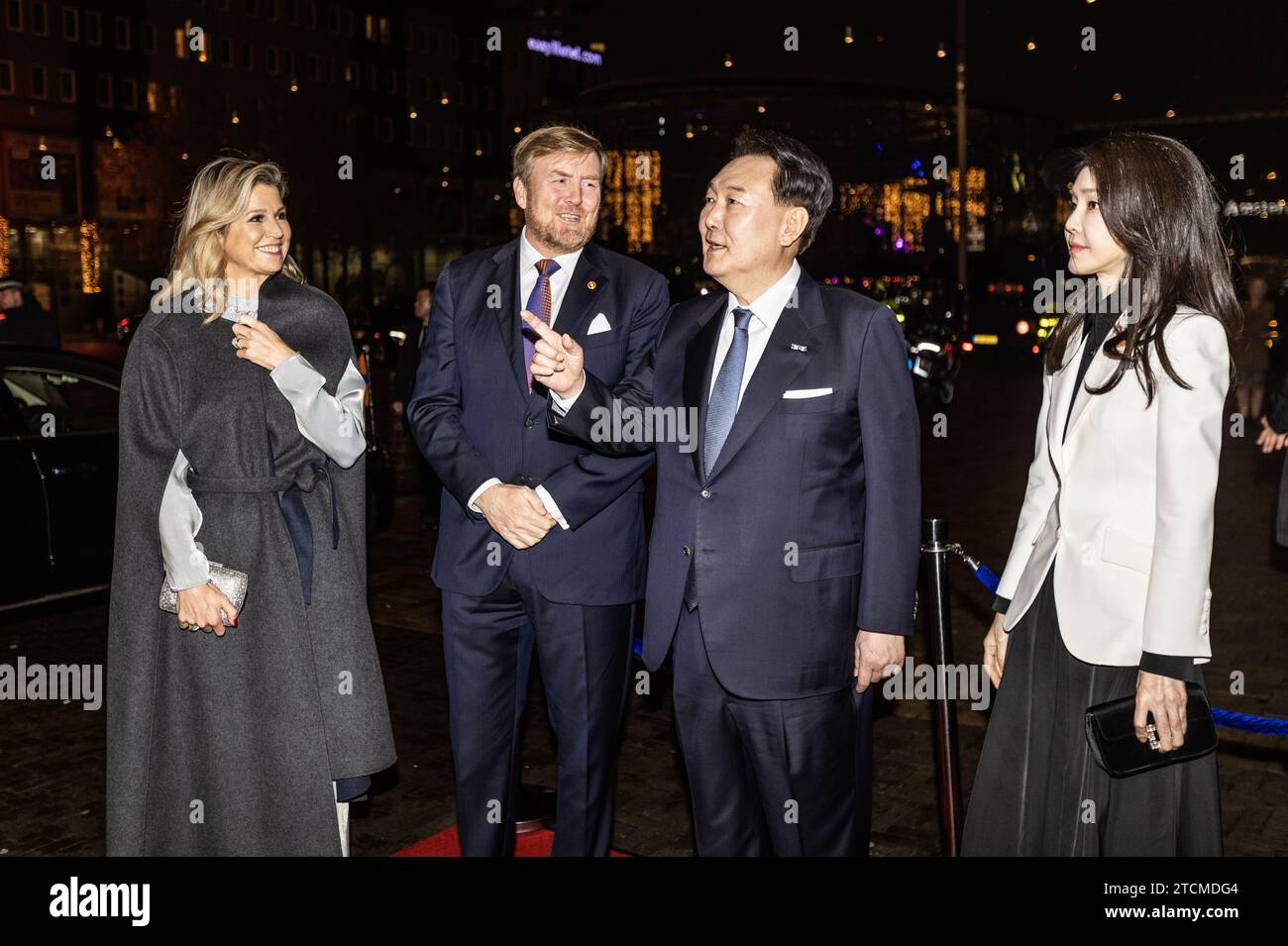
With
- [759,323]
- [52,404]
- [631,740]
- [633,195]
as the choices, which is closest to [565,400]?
[759,323]

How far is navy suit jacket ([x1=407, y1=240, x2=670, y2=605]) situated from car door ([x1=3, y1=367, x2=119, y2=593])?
13.7ft

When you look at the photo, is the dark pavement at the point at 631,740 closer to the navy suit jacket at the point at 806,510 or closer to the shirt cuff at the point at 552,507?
the shirt cuff at the point at 552,507

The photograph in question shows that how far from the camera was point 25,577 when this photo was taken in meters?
7.07

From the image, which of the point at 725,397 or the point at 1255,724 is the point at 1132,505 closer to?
the point at 725,397

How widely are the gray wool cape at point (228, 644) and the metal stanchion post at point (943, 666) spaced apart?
1815 mm

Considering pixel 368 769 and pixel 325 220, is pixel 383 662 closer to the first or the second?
pixel 368 769

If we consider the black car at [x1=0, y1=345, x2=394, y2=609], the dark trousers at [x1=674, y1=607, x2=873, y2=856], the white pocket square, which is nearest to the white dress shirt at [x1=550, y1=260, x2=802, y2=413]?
the white pocket square

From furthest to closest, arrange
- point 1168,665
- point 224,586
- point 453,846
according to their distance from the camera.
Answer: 1. point 453,846
2. point 224,586
3. point 1168,665

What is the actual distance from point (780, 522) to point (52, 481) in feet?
17.8

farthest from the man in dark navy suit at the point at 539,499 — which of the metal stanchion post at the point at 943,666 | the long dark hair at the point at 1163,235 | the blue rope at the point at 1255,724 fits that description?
the blue rope at the point at 1255,724

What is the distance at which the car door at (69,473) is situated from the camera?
23.6 ft

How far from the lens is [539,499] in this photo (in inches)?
146

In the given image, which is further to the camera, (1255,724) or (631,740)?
(631,740)

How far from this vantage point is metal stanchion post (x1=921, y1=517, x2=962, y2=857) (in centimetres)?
400
